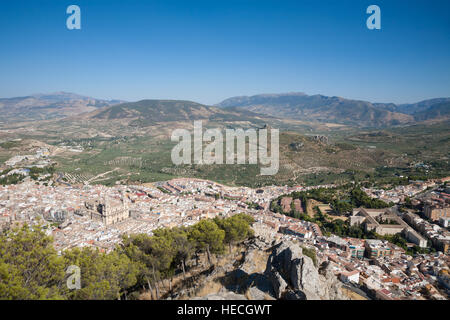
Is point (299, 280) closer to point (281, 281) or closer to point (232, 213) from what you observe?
point (281, 281)

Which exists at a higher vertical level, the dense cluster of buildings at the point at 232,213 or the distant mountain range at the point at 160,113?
the distant mountain range at the point at 160,113

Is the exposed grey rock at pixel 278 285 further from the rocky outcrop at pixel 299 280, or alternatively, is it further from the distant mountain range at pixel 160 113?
the distant mountain range at pixel 160 113

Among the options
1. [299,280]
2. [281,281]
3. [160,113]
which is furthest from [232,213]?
[160,113]

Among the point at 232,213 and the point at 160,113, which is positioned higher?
the point at 160,113

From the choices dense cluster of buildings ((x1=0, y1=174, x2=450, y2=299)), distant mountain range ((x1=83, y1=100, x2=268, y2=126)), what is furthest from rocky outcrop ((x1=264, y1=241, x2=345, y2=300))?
distant mountain range ((x1=83, y1=100, x2=268, y2=126))

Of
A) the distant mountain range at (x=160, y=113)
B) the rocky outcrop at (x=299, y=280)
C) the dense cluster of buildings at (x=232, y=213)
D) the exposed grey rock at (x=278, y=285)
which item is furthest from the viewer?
the distant mountain range at (x=160, y=113)

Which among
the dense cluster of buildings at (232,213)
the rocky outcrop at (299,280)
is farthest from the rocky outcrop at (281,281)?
the dense cluster of buildings at (232,213)

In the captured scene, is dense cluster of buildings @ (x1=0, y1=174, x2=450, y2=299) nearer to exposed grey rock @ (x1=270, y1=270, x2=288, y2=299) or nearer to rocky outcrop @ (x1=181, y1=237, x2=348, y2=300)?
rocky outcrop @ (x1=181, y1=237, x2=348, y2=300)

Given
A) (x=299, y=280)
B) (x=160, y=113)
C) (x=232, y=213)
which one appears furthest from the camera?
(x=160, y=113)

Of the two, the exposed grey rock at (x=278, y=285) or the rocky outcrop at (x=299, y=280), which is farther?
the exposed grey rock at (x=278, y=285)
